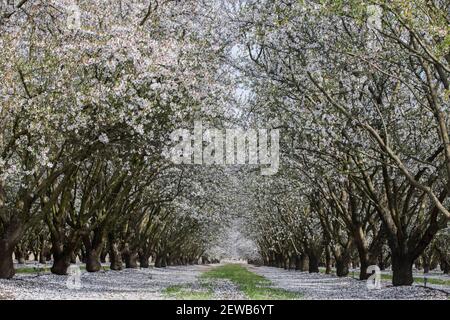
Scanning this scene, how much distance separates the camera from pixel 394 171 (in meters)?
25.0

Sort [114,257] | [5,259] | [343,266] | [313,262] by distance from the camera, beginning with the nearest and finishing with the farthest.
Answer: [5,259], [343,266], [114,257], [313,262]

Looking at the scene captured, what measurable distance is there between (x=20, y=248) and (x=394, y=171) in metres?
47.4

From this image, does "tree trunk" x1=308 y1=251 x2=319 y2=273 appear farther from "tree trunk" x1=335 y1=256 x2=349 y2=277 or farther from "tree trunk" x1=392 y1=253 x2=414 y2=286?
"tree trunk" x1=392 y1=253 x2=414 y2=286

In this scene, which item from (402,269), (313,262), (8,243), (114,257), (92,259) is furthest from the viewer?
(313,262)

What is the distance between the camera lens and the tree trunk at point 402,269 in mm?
26047

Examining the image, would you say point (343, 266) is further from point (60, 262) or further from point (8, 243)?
point (8, 243)

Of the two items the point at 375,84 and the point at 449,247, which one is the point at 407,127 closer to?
the point at 375,84

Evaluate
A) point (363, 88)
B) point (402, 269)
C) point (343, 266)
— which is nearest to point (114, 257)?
point (343, 266)

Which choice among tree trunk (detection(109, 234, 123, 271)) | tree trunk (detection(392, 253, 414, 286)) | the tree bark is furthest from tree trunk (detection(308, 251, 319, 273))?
the tree bark

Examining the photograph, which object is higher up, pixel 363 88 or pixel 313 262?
pixel 363 88

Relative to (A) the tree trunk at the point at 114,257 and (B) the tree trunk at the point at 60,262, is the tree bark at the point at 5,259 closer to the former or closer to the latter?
(B) the tree trunk at the point at 60,262

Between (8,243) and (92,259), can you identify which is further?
(92,259)

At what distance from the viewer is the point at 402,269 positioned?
26.2 metres
